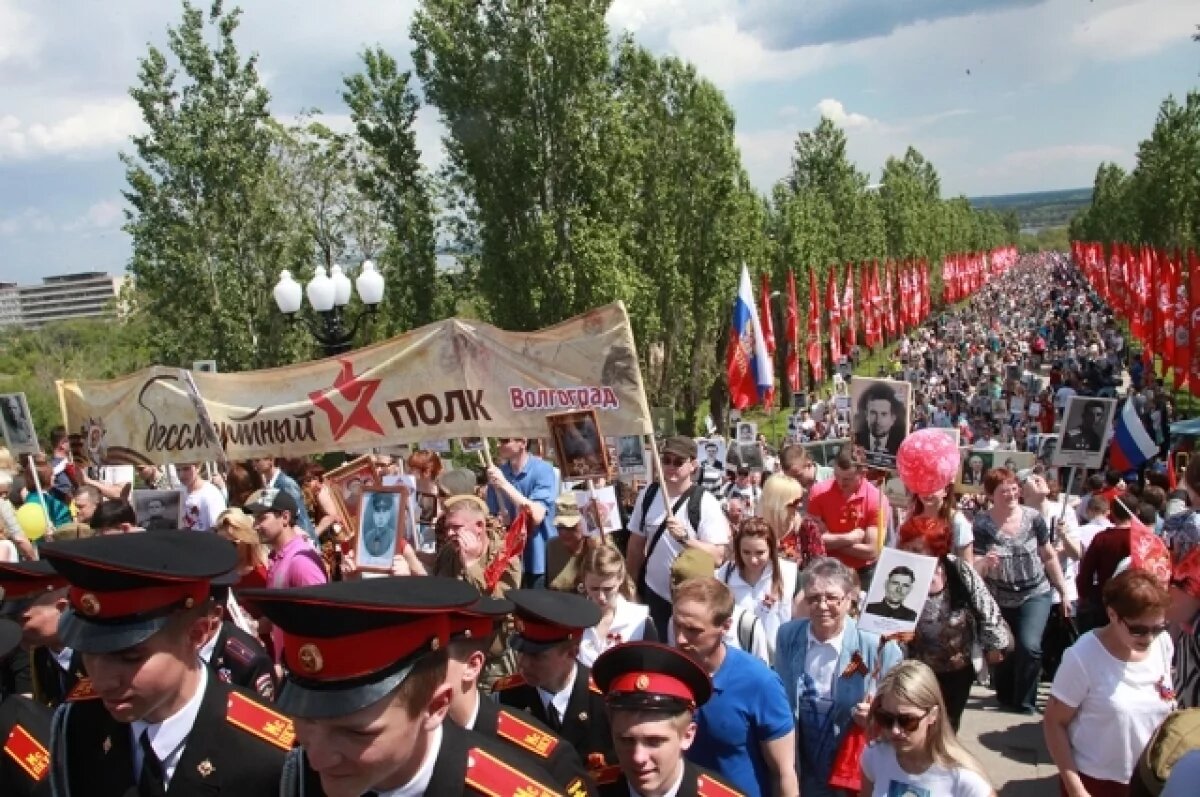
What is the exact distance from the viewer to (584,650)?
471 centimetres

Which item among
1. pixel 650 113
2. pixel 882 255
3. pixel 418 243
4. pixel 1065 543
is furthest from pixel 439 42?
pixel 882 255

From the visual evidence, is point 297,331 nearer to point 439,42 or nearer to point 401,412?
point 439,42

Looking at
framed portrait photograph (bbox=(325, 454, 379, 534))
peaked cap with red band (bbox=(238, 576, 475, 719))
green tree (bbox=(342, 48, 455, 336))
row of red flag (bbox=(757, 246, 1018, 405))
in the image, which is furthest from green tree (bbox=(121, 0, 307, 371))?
peaked cap with red band (bbox=(238, 576, 475, 719))

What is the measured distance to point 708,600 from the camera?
3951 mm

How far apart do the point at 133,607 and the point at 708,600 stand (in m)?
1.95

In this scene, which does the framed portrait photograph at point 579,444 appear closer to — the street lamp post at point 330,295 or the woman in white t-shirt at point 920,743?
the woman in white t-shirt at point 920,743

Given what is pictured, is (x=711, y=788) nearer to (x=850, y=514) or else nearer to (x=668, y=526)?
(x=668, y=526)

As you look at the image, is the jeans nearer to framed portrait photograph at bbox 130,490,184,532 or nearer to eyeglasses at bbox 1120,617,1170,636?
eyeglasses at bbox 1120,617,1170,636

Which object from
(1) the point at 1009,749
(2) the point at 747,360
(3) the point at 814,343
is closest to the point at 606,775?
(1) the point at 1009,749

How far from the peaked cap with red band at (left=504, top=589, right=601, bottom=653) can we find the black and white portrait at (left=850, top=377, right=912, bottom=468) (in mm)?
4937

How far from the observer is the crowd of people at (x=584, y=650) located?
2.33 meters

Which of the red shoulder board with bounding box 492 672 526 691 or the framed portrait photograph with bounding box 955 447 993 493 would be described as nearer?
the red shoulder board with bounding box 492 672 526 691

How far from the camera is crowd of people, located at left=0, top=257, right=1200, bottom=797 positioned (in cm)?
233

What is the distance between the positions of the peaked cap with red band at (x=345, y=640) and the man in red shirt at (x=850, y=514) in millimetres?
5456
